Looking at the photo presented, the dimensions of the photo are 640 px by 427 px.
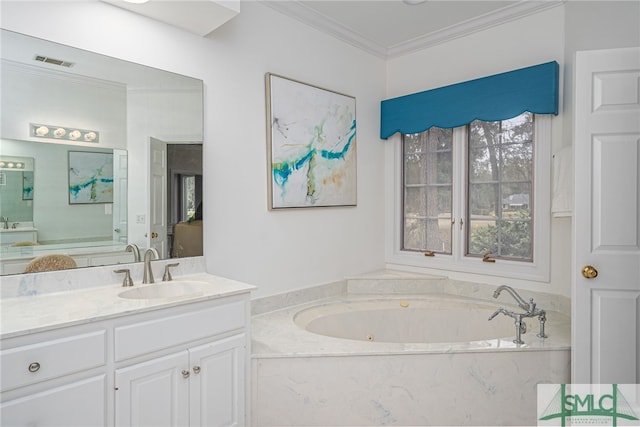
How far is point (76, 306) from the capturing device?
1.59m

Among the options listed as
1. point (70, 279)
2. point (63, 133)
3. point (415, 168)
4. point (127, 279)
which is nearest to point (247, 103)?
point (63, 133)

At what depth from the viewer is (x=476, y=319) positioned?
9.40 feet

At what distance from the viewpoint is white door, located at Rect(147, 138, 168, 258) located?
84.5 inches

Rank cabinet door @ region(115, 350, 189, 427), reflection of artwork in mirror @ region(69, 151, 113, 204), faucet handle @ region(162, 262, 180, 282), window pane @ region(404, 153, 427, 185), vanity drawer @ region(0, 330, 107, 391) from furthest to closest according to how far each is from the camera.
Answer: window pane @ region(404, 153, 427, 185), faucet handle @ region(162, 262, 180, 282), reflection of artwork in mirror @ region(69, 151, 113, 204), cabinet door @ region(115, 350, 189, 427), vanity drawer @ region(0, 330, 107, 391)

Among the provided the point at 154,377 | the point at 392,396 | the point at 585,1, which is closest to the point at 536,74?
the point at 585,1

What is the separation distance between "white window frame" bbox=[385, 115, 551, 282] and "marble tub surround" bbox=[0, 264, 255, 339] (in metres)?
1.92

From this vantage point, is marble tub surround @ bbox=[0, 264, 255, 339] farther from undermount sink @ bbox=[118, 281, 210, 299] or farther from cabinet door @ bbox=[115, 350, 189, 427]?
cabinet door @ bbox=[115, 350, 189, 427]

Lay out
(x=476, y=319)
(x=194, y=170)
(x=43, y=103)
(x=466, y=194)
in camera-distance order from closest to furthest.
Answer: (x=43, y=103), (x=194, y=170), (x=476, y=319), (x=466, y=194)

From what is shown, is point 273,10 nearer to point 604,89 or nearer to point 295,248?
point 295,248

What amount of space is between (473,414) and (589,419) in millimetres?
553

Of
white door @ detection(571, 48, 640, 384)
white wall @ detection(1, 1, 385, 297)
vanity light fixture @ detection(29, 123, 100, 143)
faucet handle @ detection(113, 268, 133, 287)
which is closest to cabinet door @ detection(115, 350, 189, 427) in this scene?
faucet handle @ detection(113, 268, 133, 287)

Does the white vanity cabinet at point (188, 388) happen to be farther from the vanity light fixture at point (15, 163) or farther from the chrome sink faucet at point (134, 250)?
the vanity light fixture at point (15, 163)

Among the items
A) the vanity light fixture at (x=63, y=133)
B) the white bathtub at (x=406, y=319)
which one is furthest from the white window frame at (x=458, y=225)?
the vanity light fixture at (x=63, y=133)

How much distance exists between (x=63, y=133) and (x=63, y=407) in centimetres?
117
